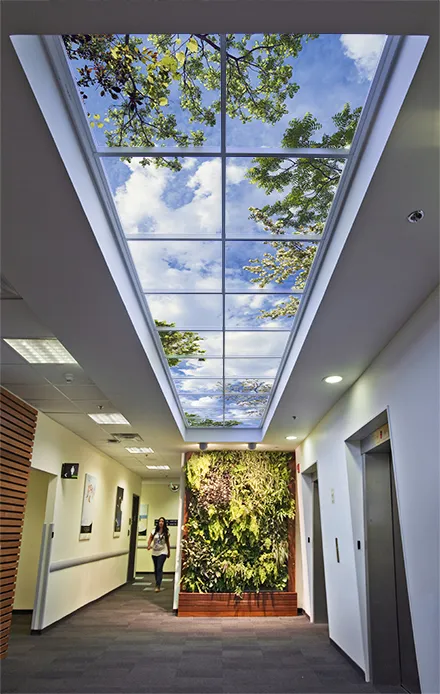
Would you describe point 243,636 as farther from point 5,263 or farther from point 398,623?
point 5,263

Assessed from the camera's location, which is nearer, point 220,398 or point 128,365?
point 128,365

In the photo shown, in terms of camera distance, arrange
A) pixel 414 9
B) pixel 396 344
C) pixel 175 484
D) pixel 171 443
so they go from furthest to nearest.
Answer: pixel 175 484
pixel 171 443
pixel 396 344
pixel 414 9

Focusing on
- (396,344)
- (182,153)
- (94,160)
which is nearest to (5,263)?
(94,160)

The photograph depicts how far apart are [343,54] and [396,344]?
2612 mm

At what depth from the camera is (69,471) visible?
8508 millimetres

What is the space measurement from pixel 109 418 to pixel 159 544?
5.41 metres

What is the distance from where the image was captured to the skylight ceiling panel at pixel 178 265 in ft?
12.6

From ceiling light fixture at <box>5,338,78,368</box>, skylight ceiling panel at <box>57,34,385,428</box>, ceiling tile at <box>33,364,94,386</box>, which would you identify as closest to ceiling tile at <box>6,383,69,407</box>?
ceiling tile at <box>33,364,94,386</box>

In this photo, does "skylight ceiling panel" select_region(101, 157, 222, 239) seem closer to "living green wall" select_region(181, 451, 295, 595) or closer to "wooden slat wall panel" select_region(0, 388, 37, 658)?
"wooden slat wall panel" select_region(0, 388, 37, 658)

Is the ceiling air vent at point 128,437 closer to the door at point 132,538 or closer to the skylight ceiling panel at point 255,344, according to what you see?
the skylight ceiling panel at point 255,344

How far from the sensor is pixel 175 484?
17.8 m

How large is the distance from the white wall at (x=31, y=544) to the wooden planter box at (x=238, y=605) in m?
2.72

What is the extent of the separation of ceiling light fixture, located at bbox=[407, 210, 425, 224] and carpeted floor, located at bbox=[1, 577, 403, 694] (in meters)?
4.65

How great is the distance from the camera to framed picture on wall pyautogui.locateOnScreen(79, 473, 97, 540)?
31.9 feet
